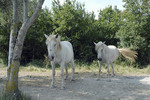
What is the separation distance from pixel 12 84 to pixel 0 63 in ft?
37.1

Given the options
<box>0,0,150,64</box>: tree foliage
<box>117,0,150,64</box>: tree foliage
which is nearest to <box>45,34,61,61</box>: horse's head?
<box>0,0,150,64</box>: tree foliage

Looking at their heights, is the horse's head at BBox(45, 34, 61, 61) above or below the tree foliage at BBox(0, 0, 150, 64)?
below

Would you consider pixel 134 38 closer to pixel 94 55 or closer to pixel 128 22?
pixel 128 22

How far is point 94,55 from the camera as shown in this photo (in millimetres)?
13547

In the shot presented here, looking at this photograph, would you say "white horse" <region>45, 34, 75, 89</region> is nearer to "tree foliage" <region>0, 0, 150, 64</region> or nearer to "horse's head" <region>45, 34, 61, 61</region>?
"horse's head" <region>45, 34, 61, 61</region>

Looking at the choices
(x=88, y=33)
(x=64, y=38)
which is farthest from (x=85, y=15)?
(x=64, y=38)

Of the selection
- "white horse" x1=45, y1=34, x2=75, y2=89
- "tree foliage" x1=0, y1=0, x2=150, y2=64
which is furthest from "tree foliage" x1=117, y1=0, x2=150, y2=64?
"white horse" x1=45, y1=34, x2=75, y2=89

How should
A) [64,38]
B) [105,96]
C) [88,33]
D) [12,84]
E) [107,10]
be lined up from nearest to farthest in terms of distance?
1. [12,84]
2. [105,96]
3. [64,38]
4. [88,33]
5. [107,10]

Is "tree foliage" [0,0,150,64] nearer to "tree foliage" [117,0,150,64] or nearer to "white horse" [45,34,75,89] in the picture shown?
"tree foliage" [117,0,150,64]

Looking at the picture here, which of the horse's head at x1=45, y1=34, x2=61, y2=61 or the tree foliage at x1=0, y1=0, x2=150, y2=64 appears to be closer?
the horse's head at x1=45, y1=34, x2=61, y2=61

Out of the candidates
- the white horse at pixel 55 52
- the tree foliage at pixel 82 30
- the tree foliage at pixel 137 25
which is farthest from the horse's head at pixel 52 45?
Result: the tree foliage at pixel 137 25

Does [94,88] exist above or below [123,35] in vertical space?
A: below

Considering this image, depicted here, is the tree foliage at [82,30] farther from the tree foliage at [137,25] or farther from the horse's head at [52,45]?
the horse's head at [52,45]

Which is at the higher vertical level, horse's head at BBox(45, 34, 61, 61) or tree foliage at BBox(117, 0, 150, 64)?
tree foliage at BBox(117, 0, 150, 64)
